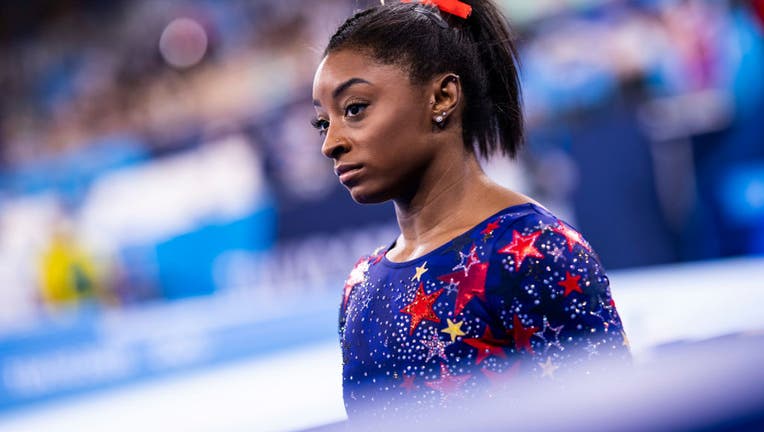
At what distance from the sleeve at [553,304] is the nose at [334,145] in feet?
0.98

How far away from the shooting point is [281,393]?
3.70 m

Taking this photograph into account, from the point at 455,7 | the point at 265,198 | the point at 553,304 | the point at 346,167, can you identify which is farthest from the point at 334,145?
the point at 265,198

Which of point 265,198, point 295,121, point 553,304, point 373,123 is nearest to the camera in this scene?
point 553,304

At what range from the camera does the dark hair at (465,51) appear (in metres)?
1.34

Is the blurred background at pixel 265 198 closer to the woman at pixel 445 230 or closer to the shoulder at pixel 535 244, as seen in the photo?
the woman at pixel 445 230

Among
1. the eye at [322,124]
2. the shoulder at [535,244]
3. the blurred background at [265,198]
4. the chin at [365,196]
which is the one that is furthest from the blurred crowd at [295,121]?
the shoulder at [535,244]

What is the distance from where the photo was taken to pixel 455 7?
1.41 metres

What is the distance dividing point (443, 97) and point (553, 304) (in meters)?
0.39

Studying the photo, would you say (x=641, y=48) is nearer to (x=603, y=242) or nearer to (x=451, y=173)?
(x=603, y=242)

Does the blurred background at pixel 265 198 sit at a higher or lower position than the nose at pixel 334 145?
higher

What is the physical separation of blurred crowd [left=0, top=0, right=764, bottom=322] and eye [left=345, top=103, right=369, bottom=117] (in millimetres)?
360

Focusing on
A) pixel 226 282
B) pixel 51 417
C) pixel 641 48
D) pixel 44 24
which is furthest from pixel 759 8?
pixel 44 24

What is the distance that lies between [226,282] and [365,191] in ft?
19.1

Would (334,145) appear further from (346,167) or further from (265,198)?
(265,198)
